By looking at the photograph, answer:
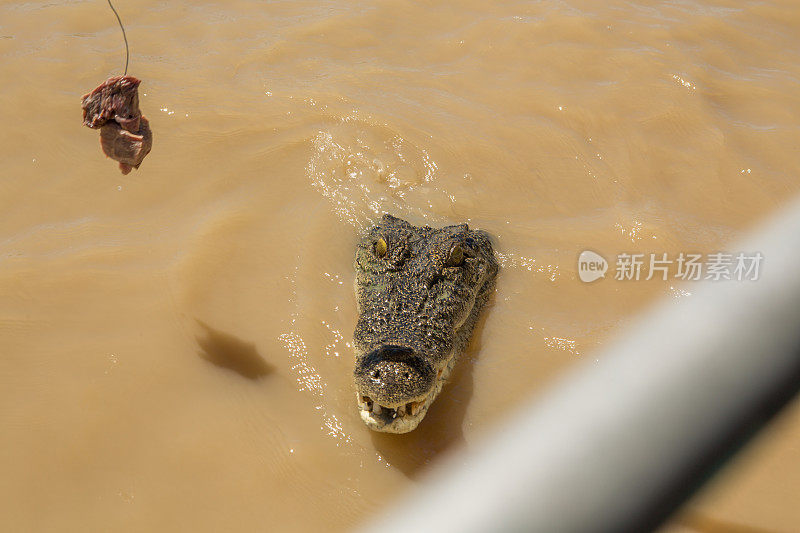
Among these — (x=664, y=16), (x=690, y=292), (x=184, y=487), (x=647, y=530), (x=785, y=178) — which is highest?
(x=647, y=530)

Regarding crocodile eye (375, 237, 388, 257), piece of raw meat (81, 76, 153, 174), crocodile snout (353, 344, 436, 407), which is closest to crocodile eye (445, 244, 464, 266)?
crocodile eye (375, 237, 388, 257)

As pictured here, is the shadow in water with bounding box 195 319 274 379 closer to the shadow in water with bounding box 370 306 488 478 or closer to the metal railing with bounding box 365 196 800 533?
the shadow in water with bounding box 370 306 488 478

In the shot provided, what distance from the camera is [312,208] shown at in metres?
4.88

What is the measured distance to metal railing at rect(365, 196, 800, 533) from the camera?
50 centimetres

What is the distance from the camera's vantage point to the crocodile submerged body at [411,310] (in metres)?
3.08

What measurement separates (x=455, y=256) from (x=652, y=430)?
11.6 ft

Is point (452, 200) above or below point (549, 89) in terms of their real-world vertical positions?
below

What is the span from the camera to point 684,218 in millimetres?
4902

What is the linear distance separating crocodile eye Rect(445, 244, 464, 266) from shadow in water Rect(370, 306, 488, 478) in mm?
754

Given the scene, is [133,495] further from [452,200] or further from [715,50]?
[715,50]

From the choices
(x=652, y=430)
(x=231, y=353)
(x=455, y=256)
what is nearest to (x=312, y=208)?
(x=455, y=256)

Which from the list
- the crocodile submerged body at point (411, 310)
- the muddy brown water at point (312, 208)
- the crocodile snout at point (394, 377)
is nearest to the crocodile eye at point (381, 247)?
the crocodile submerged body at point (411, 310)

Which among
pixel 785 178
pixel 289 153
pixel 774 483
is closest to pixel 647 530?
pixel 774 483

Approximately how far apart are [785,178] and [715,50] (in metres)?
2.09
